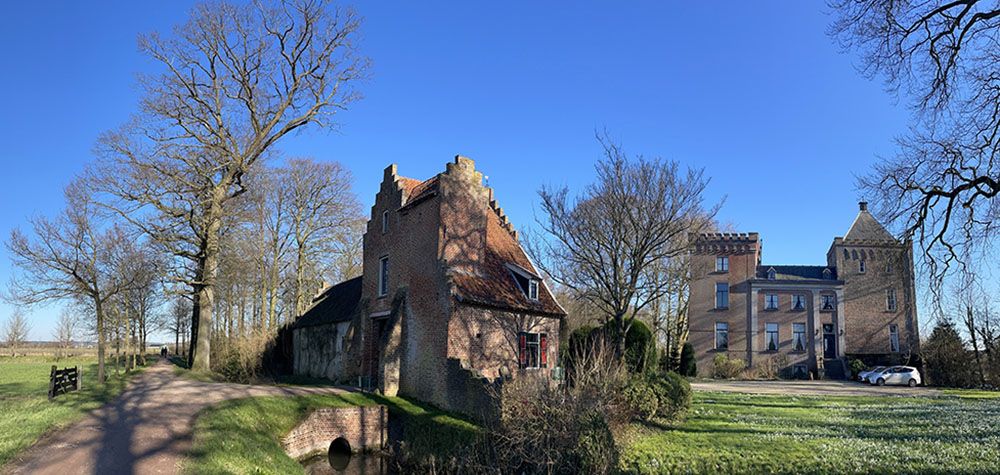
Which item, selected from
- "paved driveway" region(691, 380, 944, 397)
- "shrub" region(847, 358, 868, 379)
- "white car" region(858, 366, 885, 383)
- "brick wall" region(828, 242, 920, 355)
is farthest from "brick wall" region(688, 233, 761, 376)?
"paved driveway" region(691, 380, 944, 397)

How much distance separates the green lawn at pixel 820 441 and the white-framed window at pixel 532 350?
603cm

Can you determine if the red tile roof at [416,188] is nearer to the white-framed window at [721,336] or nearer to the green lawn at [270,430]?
the green lawn at [270,430]

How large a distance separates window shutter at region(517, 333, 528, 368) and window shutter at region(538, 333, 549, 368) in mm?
805

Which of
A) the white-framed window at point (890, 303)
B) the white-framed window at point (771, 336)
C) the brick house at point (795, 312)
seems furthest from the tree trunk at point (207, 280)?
Result: the white-framed window at point (890, 303)

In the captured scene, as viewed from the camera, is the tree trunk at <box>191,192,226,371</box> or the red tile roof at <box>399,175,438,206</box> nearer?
the red tile roof at <box>399,175,438,206</box>

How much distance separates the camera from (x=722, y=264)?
149 feet

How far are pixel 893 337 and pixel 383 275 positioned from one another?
39.5 m

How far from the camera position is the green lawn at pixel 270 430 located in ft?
40.1

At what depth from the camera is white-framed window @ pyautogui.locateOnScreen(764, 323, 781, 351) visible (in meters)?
44.0

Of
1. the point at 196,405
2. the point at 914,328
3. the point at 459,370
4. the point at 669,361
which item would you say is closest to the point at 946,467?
the point at 459,370

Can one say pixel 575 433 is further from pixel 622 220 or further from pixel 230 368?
pixel 230 368

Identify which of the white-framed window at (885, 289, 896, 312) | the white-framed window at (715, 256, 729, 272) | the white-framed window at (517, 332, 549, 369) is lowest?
the white-framed window at (517, 332, 549, 369)

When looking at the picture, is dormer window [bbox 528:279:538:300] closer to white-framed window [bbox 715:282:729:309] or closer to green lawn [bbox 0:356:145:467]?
green lawn [bbox 0:356:145:467]

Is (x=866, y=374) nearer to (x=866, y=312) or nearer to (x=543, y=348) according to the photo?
(x=866, y=312)
